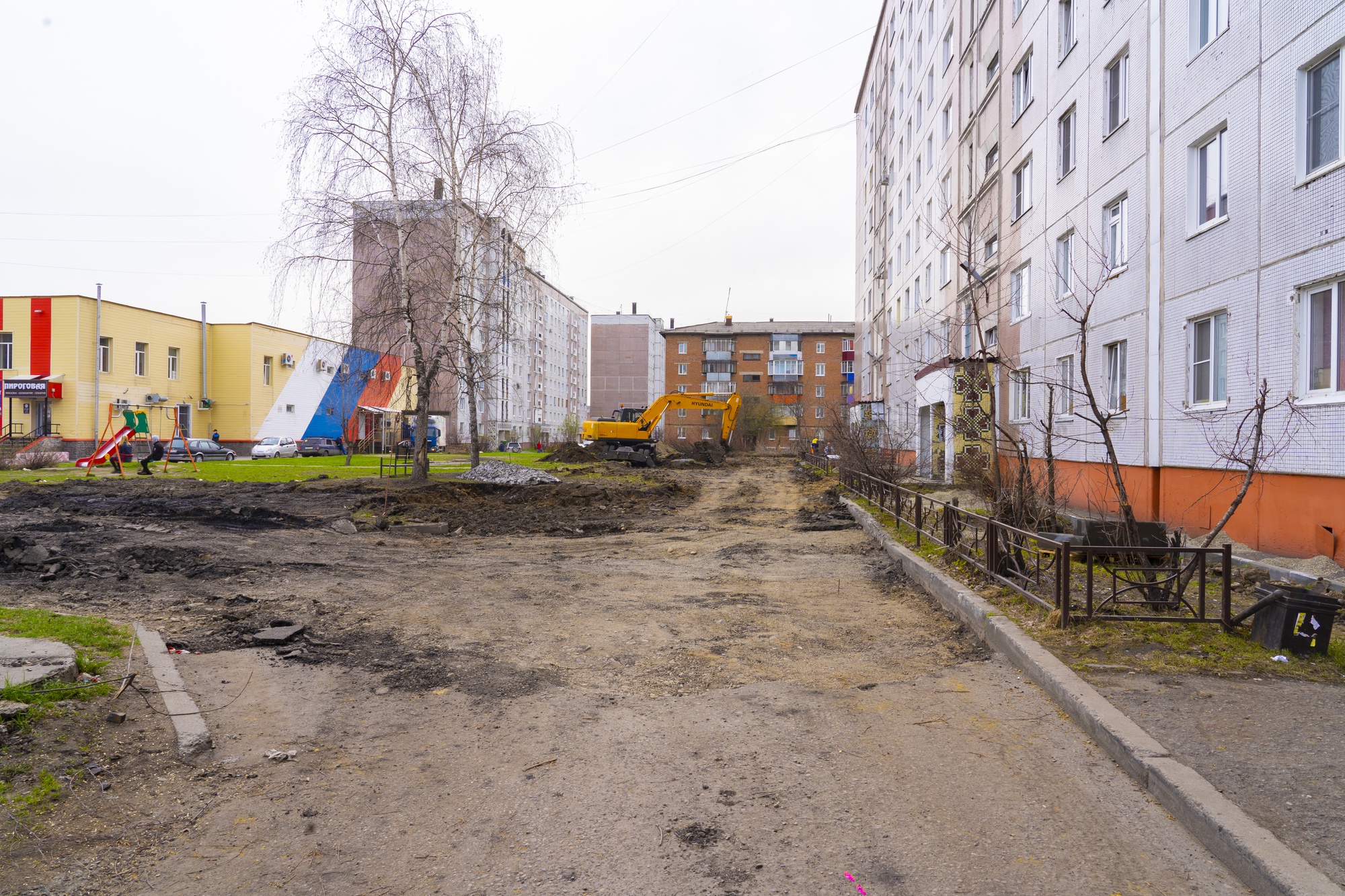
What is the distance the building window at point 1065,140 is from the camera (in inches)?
698

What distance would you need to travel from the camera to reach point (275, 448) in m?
46.7

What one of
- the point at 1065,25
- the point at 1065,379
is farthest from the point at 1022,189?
the point at 1065,379

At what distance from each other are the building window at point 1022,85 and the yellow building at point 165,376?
19.5 m

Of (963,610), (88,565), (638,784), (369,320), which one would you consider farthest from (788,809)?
(369,320)

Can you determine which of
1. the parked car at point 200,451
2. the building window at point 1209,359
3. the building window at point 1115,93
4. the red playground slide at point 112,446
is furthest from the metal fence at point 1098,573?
the parked car at point 200,451

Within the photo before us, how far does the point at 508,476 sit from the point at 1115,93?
18067mm

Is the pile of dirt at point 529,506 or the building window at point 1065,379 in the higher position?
the building window at point 1065,379

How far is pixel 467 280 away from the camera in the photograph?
25281 mm

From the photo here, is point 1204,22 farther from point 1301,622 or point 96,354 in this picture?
point 96,354

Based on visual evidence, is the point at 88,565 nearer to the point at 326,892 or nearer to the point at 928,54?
the point at 326,892

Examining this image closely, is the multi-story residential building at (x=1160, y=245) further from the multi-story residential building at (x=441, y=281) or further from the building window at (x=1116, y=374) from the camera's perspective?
the multi-story residential building at (x=441, y=281)

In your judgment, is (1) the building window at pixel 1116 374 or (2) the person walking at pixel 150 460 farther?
(2) the person walking at pixel 150 460

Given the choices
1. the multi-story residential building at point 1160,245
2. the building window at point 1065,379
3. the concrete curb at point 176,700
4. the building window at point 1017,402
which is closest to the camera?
the concrete curb at point 176,700

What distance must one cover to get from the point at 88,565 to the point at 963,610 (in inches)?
367
